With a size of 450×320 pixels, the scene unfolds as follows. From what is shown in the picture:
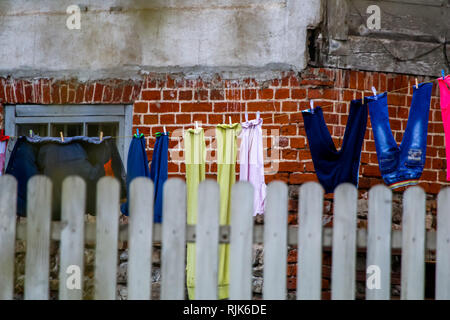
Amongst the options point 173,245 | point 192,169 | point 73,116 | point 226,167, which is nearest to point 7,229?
point 173,245

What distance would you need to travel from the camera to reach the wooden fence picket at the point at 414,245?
346 centimetres

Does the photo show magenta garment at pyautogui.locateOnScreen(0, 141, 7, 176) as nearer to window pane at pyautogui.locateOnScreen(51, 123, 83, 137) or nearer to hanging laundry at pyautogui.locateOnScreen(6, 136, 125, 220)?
hanging laundry at pyautogui.locateOnScreen(6, 136, 125, 220)

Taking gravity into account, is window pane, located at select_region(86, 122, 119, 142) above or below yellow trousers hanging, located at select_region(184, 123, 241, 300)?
above

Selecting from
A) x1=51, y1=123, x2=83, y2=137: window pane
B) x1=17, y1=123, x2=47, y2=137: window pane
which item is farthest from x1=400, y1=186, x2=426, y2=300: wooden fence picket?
x1=17, y1=123, x2=47, y2=137: window pane

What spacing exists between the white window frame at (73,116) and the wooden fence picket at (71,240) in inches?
93.4

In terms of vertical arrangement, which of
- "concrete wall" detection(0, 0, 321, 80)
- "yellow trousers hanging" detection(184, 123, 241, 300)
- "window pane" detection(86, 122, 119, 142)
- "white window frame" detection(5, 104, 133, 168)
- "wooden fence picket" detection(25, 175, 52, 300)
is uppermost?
"concrete wall" detection(0, 0, 321, 80)

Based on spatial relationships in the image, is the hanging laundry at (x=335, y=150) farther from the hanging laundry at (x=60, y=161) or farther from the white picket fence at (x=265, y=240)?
the hanging laundry at (x=60, y=161)

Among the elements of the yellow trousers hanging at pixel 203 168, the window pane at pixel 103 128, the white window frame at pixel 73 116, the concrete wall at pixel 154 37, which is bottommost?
the yellow trousers hanging at pixel 203 168

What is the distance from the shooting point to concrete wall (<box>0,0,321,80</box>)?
5754 millimetres

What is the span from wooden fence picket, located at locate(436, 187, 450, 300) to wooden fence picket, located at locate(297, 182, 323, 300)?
63 centimetres

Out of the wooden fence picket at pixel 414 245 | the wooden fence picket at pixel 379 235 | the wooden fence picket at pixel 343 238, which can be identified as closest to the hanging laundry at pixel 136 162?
the wooden fence picket at pixel 343 238

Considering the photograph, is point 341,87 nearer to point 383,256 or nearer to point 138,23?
point 138,23
